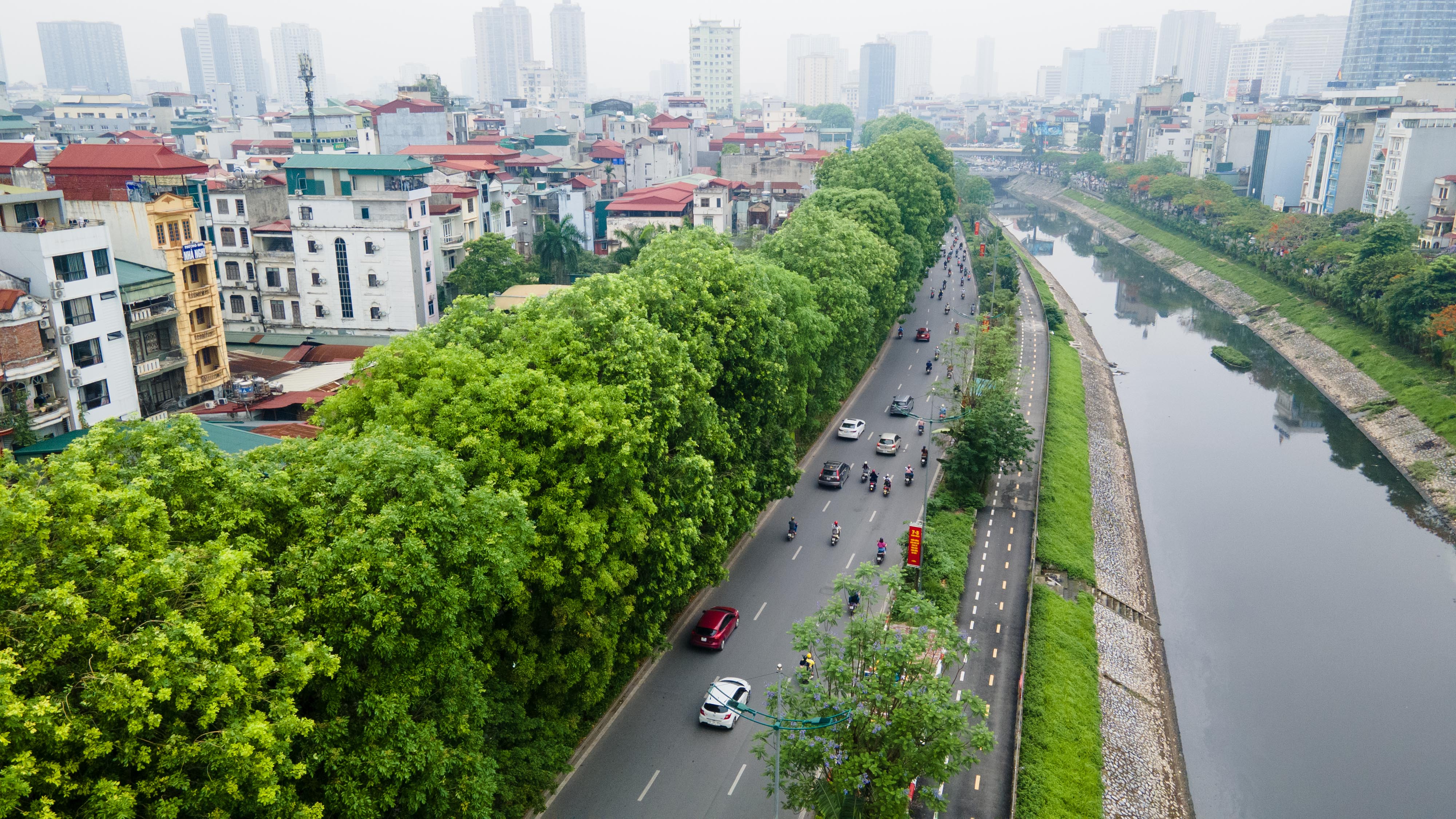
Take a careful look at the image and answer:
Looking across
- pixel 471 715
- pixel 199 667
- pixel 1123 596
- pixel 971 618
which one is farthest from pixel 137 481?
pixel 1123 596

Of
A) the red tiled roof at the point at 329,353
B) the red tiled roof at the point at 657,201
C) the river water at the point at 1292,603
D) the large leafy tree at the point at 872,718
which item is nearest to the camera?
the large leafy tree at the point at 872,718

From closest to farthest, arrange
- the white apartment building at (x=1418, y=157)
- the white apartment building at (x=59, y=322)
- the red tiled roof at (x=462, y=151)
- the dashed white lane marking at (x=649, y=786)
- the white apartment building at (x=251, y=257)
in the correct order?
1. the dashed white lane marking at (x=649, y=786)
2. the white apartment building at (x=59, y=322)
3. the white apartment building at (x=251, y=257)
4. the white apartment building at (x=1418, y=157)
5. the red tiled roof at (x=462, y=151)

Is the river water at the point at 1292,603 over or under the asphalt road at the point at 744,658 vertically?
under

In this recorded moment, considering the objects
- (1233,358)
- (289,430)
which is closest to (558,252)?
(289,430)

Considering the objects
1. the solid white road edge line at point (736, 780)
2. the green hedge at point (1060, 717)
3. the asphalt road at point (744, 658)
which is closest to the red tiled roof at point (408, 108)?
the asphalt road at point (744, 658)

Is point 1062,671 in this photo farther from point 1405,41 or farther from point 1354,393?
point 1405,41

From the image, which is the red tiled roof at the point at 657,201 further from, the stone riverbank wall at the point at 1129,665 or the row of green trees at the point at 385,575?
the row of green trees at the point at 385,575
